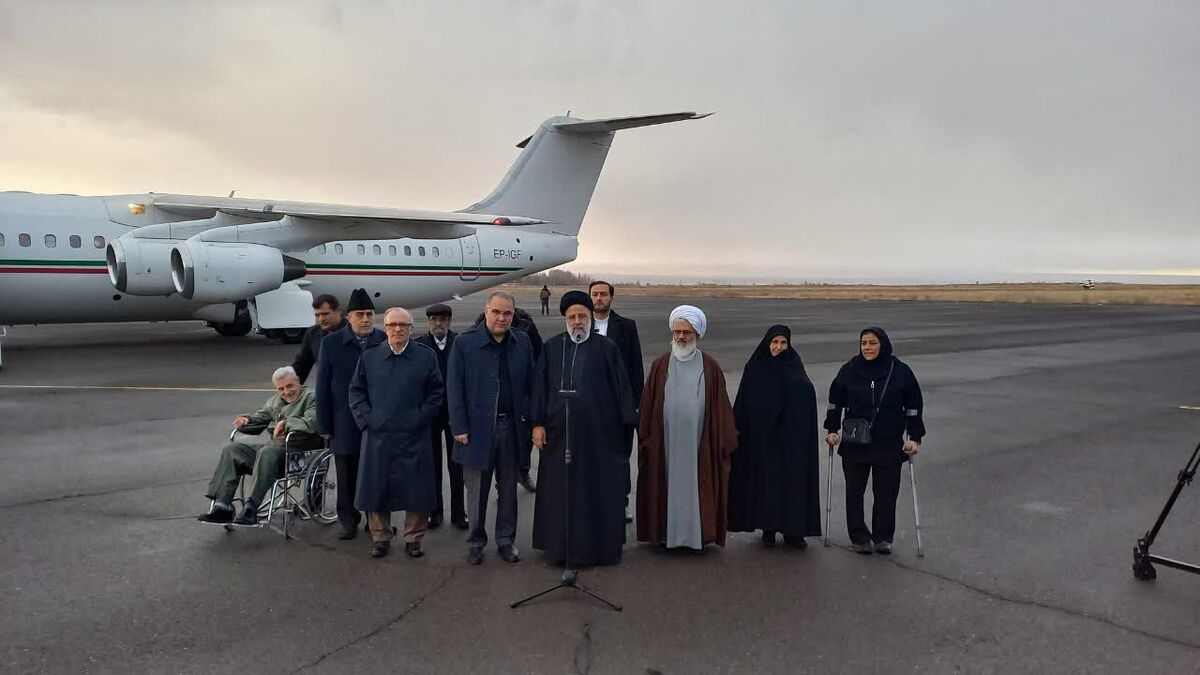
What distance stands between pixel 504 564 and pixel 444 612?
30.8 inches

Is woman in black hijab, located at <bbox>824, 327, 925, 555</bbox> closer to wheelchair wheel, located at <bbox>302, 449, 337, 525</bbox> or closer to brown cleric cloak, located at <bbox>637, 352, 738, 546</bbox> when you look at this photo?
brown cleric cloak, located at <bbox>637, 352, 738, 546</bbox>

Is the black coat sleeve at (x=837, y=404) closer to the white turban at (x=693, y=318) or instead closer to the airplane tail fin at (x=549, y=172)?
the white turban at (x=693, y=318)

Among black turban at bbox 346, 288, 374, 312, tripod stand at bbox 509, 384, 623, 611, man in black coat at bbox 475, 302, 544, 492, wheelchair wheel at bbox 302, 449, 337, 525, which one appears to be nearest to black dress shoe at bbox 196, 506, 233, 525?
wheelchair wheel at bbox 302, 449, 337, 525

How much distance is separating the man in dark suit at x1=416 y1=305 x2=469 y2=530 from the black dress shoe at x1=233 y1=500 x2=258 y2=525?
119cm

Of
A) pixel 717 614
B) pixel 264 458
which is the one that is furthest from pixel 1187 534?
pixel 264 458

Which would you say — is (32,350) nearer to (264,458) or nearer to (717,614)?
(264,458)

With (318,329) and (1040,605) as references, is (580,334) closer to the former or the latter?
(318,329)

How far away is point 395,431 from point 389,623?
138 centimetres

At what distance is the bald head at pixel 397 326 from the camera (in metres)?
5.01

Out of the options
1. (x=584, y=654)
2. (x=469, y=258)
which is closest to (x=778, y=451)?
(x=584, y=654)

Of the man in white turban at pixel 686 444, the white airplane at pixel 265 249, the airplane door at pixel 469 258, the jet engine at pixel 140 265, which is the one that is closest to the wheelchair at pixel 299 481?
the man in white turban at pixel 686 444

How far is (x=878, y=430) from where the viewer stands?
5.10 metres

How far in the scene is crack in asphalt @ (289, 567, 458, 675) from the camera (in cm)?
358

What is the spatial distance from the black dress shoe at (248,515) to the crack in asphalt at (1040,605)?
13.8ft
